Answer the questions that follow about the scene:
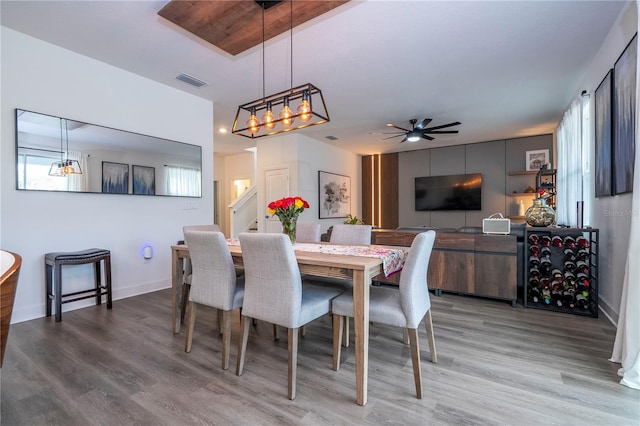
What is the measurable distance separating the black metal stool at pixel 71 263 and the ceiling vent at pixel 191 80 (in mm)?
2193

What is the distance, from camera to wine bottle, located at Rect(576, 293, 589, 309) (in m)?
2.96

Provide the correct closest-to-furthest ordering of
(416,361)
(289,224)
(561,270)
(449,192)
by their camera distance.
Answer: (416,361) < (289,224) < (561,270) < (449,192)

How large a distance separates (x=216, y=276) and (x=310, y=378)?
92cm

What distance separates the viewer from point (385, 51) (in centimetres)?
308

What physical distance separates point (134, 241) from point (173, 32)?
2.38m

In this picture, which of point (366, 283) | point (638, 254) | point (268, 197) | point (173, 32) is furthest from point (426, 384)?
point (268, 197)

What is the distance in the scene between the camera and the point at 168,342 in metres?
2.39

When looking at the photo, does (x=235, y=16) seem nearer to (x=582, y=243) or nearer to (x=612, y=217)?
(x=612, y=217)

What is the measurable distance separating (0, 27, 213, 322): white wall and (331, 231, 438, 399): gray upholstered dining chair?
2807mm

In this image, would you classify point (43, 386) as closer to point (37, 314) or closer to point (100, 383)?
point (100, 383)

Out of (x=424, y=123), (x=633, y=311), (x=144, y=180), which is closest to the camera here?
(x=633, y=311)

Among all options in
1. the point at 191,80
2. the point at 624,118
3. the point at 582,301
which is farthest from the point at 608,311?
the point at 191,80

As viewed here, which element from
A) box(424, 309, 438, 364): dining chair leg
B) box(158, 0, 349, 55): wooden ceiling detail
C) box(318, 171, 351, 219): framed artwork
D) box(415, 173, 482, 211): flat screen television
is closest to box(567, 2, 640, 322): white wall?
box(424, 309, 438, 364): dining chair leg

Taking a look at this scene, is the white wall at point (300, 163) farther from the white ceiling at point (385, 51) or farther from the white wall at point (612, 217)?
the white wall at point (612, 217)
